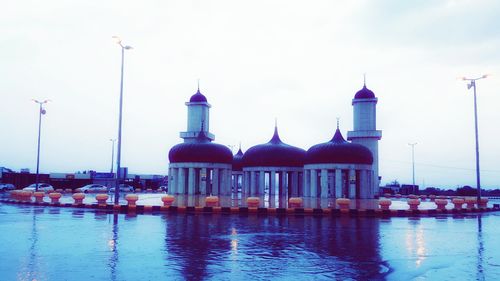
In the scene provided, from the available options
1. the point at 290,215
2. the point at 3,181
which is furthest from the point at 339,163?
the point at 3,181

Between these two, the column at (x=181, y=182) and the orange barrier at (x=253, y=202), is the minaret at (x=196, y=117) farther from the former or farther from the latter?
the orange barrier at (x=253, y=202)

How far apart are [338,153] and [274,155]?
8.49 m

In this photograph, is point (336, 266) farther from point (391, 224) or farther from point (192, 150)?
point (192, 150)

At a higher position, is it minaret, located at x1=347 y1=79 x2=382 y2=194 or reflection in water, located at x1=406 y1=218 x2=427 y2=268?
minaret, located at x1=347 y1=79 x2=382 y2=194

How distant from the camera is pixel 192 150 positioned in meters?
49.3

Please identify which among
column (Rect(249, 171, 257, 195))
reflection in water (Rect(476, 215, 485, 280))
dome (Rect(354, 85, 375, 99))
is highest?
dome (Rect(354, 85, 375, 99))

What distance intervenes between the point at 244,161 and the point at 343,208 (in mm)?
23486

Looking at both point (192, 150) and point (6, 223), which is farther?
point (192, 150)

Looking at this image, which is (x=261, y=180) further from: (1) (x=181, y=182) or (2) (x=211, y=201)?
(2) (x=211, y=201)

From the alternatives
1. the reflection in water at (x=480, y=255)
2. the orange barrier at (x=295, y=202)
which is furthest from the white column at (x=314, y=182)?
the reflection in water at (x=480, y=255)

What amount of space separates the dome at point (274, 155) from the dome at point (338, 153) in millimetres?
4876

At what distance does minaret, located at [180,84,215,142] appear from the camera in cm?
6094

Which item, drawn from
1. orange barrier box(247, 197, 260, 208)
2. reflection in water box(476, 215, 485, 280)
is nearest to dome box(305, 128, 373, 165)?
orange barrier box(247, 197, 260, 208)

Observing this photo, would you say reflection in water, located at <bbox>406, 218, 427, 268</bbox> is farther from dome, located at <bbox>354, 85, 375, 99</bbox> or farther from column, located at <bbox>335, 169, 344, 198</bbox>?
dome, located at <bbox>354, 85, 375, 99</bbox>
